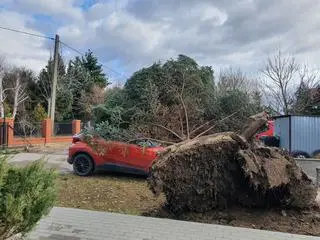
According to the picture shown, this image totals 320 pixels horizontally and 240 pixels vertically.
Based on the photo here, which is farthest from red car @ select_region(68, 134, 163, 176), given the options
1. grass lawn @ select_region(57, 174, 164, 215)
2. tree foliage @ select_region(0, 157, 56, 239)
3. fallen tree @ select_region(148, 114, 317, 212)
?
tree foliage @ select_region(0, 157, 56, 239)

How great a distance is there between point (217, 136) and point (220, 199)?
117 cm

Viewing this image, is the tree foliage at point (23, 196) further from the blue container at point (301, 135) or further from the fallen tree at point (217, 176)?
the blue container at point (301, 135)

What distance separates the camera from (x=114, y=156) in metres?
12.4

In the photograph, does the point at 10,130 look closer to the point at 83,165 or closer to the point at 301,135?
the point at 83,165

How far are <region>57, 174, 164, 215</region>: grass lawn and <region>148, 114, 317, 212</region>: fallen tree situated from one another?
3.40 feet

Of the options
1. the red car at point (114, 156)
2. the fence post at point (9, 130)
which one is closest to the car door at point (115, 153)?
the red car at point (114, 156)

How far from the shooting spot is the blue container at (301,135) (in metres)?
23.2

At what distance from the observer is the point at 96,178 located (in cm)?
1231

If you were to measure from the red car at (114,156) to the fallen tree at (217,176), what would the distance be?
386 centimetres

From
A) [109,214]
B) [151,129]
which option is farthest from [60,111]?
[109,214]

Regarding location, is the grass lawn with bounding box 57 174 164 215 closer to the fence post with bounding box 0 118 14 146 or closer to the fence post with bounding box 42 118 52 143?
the fence post with bounding box 0 118 14 146

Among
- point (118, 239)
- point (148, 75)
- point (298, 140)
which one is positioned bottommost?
point (118, 239)

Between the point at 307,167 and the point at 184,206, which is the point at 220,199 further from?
the point at 307,167

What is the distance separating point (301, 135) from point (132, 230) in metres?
19.2
